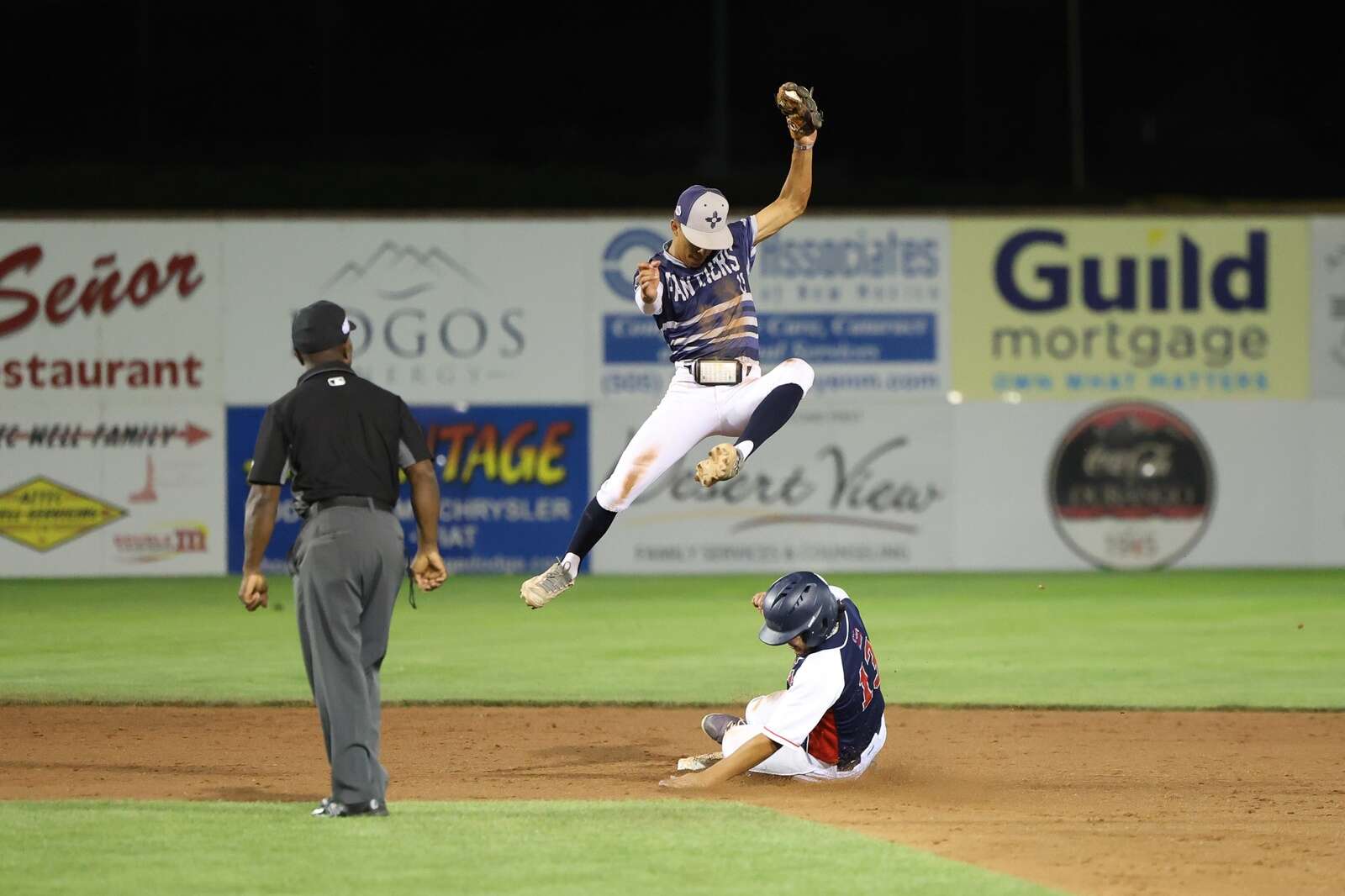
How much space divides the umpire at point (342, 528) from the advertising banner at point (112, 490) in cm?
1588

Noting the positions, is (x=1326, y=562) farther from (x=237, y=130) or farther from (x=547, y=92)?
(x=237, y=130)

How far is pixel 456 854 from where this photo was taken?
743 cm

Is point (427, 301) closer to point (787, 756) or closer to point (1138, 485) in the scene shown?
point (1138, 485)

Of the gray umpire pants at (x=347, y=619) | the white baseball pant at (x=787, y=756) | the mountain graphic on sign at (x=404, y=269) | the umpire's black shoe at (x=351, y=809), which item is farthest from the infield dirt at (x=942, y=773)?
the mountain graphic on sign at (x=404, y=269)

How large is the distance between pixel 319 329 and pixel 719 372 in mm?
2718

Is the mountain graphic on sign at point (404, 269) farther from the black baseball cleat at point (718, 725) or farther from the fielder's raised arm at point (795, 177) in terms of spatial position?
the black baseball cleat at point (718, 725)

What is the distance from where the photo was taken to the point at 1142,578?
23.4 m

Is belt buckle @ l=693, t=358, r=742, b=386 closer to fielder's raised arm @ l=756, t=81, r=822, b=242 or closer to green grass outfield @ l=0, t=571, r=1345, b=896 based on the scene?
fielder's raised arm @ l=756, t=81, r=822, b=242

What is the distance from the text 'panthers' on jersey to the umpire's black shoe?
3118 mm

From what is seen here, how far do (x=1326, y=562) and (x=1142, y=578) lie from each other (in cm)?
275

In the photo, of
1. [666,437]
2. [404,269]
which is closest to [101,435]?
[404,269]

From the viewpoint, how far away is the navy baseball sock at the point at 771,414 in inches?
392

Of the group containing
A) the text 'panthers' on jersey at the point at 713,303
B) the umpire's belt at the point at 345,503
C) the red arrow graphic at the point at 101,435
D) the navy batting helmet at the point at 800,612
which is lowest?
the navy batting helmet at the point at 800,612

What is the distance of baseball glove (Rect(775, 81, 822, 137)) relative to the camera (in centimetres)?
985
